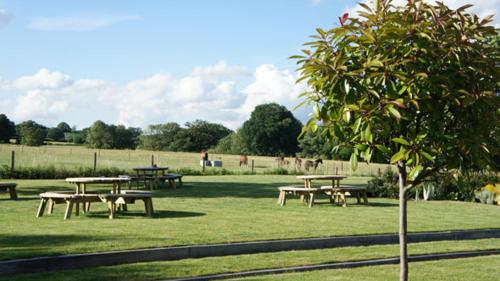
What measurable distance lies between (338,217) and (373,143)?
9.86m

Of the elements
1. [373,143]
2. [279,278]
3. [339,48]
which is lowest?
[279,278]

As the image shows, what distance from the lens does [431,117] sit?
5.59 m

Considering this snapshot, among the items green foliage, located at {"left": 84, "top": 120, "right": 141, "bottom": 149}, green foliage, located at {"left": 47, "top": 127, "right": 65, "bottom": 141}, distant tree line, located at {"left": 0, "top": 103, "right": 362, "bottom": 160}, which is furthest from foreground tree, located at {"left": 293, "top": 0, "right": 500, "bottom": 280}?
green foliage, located at {"left": 47, "top": 127, "right": 65, "bottom": 141}

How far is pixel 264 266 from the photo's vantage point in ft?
30.1

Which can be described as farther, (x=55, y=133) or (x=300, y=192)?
(x=55, y=133)

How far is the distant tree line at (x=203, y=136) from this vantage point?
89.5 meters

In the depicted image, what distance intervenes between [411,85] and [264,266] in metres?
4.62

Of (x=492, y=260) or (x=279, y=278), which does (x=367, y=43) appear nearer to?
(x=279, y=278)

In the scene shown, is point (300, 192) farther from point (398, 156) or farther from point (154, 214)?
point (398, 156)

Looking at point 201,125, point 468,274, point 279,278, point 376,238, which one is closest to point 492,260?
point 468,274

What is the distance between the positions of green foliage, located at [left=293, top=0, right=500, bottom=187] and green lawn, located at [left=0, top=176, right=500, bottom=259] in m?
5.58

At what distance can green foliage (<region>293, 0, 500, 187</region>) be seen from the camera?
538cm

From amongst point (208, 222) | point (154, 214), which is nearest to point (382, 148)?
point (208, 222)

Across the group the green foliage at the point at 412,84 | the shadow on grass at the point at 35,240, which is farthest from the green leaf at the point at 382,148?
the shadow on grass at the point at 35,240
